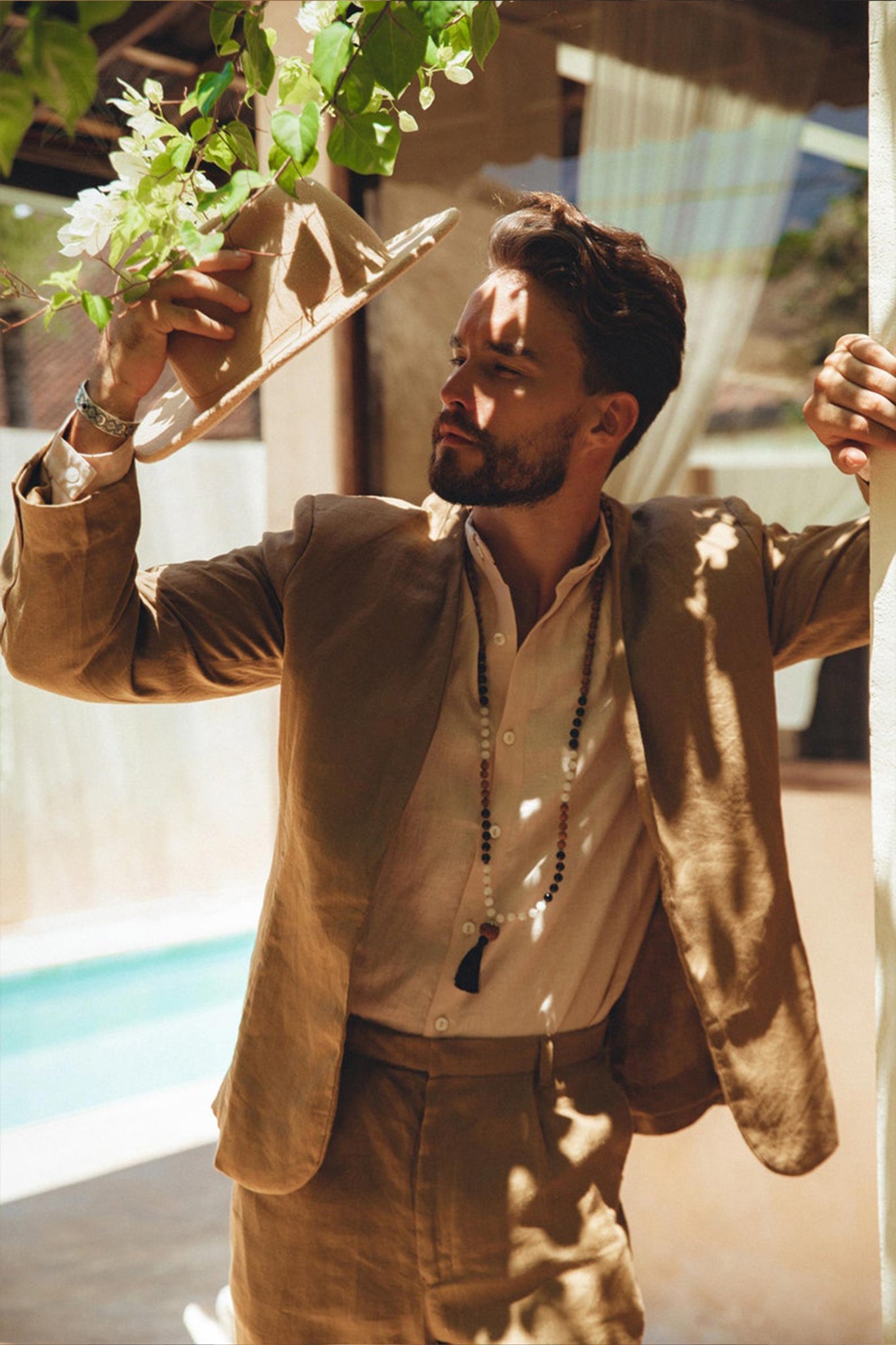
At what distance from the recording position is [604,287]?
6.53ft

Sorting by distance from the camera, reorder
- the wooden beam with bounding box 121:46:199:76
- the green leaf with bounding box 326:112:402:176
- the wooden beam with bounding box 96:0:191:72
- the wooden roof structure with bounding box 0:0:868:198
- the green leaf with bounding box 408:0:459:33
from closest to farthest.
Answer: the green leaf with bounding box 408:0:459:33 → the green leaf with bounding box 326:112:402:176 → the wooden roof structure with bounding box 0:0:868:198 → the wooden beam with bounding box 96:0:191:72 → the wooden beam with bounding box 121:46:199:76

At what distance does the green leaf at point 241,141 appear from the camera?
1429 millimetres

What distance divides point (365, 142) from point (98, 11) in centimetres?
35

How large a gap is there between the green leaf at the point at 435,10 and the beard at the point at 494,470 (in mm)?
694

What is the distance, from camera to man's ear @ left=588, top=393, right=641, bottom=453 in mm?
2043

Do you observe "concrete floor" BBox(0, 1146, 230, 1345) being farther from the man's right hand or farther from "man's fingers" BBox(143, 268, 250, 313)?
"man's fingers" BBox(143, 268, 250, 313)

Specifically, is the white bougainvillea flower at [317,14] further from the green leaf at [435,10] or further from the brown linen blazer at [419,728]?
the brown linen blazer at [419,728]

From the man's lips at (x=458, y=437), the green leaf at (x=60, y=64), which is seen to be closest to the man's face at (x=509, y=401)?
the man's lips at (x=458, y=437)

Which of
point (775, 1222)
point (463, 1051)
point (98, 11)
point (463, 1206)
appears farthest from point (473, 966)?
point (775, 1222)

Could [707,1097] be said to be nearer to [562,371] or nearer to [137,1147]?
[562,371]

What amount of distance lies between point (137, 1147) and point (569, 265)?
3417mm

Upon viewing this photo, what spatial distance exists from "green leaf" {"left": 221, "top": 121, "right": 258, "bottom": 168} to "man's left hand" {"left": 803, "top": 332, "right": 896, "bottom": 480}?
64 centimetres

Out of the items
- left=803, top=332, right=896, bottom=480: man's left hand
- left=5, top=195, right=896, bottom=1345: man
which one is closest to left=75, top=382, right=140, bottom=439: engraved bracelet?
left=5, top=195, right=896, bottom=1345: man

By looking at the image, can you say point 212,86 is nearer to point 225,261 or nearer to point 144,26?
point 225,261
